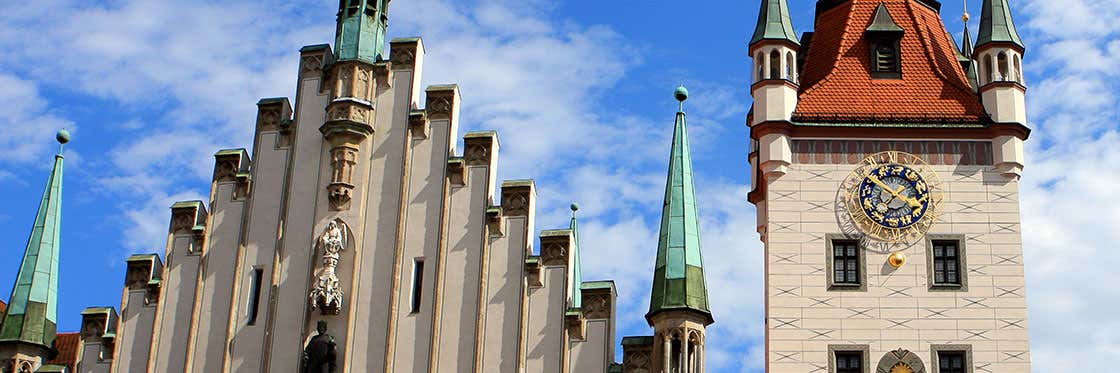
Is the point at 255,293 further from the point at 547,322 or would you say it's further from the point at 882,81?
the point at 882,81

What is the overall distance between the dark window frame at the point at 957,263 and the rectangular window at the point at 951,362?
1.05 meters

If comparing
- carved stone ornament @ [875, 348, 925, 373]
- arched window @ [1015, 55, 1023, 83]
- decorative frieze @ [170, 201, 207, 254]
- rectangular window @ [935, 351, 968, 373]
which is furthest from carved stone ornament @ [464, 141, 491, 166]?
arched window @ [1015, 55, 1023, 83]

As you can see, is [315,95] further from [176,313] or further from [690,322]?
[690,322]

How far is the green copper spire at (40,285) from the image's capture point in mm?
23953

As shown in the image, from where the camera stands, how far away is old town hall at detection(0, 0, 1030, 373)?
23.0 metres

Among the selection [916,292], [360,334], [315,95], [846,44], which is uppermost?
[846,44]

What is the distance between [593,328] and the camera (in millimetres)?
22844

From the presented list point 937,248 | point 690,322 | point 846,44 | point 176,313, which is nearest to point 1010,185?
point 937,248

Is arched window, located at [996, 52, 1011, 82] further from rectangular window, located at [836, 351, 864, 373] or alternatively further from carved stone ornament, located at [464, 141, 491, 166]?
carved stone ornament, located at [464, 141, 491, 166]

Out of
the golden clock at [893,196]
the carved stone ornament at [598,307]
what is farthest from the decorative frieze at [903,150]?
the carved stone ornament at [598,307]

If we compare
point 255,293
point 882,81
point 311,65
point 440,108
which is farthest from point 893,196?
point 255,293

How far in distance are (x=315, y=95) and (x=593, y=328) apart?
5478 mm

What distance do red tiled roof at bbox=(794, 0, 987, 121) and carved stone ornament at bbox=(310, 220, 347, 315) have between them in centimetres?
849

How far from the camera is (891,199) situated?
1090 inches
